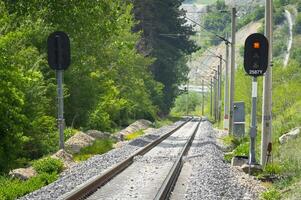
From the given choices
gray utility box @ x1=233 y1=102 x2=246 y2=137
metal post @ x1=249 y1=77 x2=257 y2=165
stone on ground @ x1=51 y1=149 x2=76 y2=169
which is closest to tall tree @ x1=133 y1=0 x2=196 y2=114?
gray utility box @ x1=233 y1=102 x2=246 y2=137

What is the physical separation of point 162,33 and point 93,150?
163ft

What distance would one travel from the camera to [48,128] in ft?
76.8

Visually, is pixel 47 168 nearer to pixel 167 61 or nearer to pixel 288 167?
pixel 288 167

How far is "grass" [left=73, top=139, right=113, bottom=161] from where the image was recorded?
74.9 feet

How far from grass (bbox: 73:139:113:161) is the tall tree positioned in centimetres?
4084

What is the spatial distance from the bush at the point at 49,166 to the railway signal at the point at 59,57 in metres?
3.36

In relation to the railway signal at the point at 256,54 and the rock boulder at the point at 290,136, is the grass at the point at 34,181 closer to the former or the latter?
the railway signal at the point at 256,54

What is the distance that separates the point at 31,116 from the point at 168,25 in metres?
55.9

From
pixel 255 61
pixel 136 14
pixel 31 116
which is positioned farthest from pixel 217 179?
pixel 136 14

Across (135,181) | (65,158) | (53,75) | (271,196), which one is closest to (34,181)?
(135,181)

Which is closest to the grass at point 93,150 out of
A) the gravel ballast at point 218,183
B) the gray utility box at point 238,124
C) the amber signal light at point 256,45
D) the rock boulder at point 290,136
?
the gravel ballast at point 218,183

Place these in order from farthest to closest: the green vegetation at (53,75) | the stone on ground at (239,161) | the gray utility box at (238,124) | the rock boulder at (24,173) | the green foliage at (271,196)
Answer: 1. the gray utility box at (238,124)
2. the stone on ground at (239,161)
3. the green vegetation at (53,75)
4. the rock boulder at (24,173)
5. the green foliage at (271,196)

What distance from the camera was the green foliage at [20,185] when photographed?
13.4 meters

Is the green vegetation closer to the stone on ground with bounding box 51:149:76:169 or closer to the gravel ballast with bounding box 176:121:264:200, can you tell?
the stone on ground with bounding box 51:149:76:169
